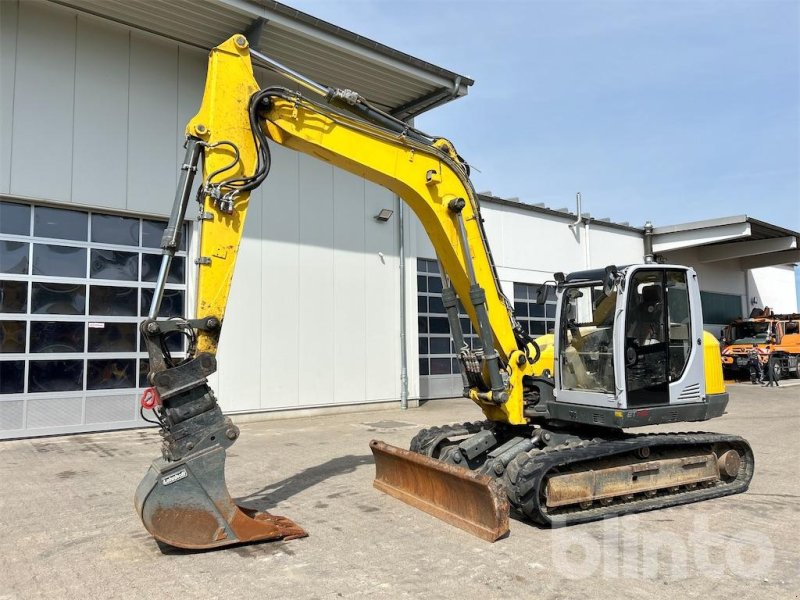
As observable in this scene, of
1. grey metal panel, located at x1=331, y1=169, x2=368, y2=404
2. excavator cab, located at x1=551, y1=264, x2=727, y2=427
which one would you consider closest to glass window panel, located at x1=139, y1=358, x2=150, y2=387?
grey metal panel, located at x1=331, y1=169, x2=368, y2=404

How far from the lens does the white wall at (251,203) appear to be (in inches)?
413

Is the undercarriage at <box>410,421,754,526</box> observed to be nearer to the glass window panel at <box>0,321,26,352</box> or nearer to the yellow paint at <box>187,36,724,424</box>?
the yellow paint at <box>187,36,724,424</box>

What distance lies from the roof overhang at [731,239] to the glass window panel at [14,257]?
814 inches

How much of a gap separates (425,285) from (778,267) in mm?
23821

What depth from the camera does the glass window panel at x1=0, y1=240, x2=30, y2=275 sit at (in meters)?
10.2

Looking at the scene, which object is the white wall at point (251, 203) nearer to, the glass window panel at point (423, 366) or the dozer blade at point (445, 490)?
the glass window panel at point (423, 366)

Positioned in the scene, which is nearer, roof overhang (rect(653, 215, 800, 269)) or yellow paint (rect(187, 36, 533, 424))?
yellow paint (rect(187, 36, 533, 424))

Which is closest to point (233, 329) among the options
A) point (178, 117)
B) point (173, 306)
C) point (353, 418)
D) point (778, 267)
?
point (173, 306)

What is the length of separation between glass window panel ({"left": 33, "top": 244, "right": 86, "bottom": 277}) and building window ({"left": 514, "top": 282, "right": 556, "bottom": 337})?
11713 mm

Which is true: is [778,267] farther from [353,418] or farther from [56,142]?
[56,142]

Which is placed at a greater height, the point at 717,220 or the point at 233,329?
the point at 717,220

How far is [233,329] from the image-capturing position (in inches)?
480

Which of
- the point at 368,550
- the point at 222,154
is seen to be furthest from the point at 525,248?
the point at 368,550

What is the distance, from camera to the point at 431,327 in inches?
641
